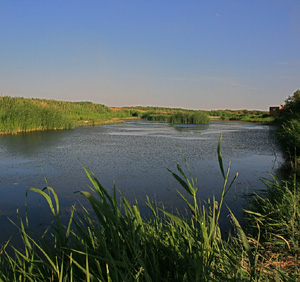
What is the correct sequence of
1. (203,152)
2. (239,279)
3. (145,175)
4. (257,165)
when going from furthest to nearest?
(203,152), (257,165), (145,175), (239,279)

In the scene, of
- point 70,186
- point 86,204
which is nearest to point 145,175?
point 70,186

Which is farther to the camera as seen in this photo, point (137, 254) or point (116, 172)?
point (116, 172)

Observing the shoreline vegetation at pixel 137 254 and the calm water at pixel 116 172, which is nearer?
the shoreline vegetation at pixel 137 254

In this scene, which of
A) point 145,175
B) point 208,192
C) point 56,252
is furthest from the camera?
point 145,175

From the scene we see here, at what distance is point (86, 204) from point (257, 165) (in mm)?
5045

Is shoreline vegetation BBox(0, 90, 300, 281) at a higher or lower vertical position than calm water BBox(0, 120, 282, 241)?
higher

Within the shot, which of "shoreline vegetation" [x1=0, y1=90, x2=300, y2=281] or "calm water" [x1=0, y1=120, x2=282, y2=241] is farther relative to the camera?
"calm water" [x1=0, y1=120, x2=282, y2=241]

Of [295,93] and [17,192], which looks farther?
[295,93]

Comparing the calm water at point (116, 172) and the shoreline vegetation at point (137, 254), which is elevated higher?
the shoreline vegetation at point (137, 254)

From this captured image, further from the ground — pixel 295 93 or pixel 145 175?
pixel 295 93

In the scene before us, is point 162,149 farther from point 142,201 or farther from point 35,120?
point 35,120

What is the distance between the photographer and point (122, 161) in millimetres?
8016

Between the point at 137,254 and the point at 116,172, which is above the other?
the point at 137,254

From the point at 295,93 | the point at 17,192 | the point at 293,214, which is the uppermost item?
the point at 295,93
